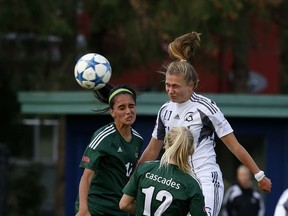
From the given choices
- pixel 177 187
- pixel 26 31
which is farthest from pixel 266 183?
pixel 26 31

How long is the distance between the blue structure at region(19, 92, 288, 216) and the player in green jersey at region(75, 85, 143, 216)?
25.7 ft

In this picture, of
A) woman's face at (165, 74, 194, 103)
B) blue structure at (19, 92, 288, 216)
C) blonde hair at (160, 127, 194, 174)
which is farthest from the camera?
blue structure at (19, 92, 288, 216)

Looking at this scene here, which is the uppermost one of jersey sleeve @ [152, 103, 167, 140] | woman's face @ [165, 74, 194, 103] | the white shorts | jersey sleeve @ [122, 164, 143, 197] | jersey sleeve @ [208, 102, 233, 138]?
woman's face @ [165, 74, 194, 103]

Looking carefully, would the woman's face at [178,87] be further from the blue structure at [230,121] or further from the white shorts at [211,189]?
the blue structure at [230,121]

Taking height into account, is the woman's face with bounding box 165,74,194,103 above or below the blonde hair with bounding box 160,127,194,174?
above

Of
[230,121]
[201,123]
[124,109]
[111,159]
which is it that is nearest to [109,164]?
[111,159]

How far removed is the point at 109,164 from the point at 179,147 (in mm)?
1222

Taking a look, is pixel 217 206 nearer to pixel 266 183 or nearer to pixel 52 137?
pixel 266 183

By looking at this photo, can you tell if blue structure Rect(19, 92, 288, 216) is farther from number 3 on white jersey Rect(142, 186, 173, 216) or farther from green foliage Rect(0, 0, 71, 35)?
number 3 on white jersey Rect(142, 186, 173, 216)

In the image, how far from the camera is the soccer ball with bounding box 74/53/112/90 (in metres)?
8.82

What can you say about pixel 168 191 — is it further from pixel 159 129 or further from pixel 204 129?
pixel 159 129

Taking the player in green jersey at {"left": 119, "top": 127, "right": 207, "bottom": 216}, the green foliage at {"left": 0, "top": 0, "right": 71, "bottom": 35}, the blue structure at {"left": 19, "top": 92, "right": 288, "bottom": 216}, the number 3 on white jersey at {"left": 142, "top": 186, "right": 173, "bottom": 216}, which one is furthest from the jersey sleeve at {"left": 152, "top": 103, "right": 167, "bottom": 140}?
the green foliage at {"left": 0, "top": 0, "right": 71, "bottom": 35}

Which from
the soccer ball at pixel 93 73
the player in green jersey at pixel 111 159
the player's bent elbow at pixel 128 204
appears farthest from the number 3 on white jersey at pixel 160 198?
the soccer ball at pixel 93 73

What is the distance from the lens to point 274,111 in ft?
52.8
